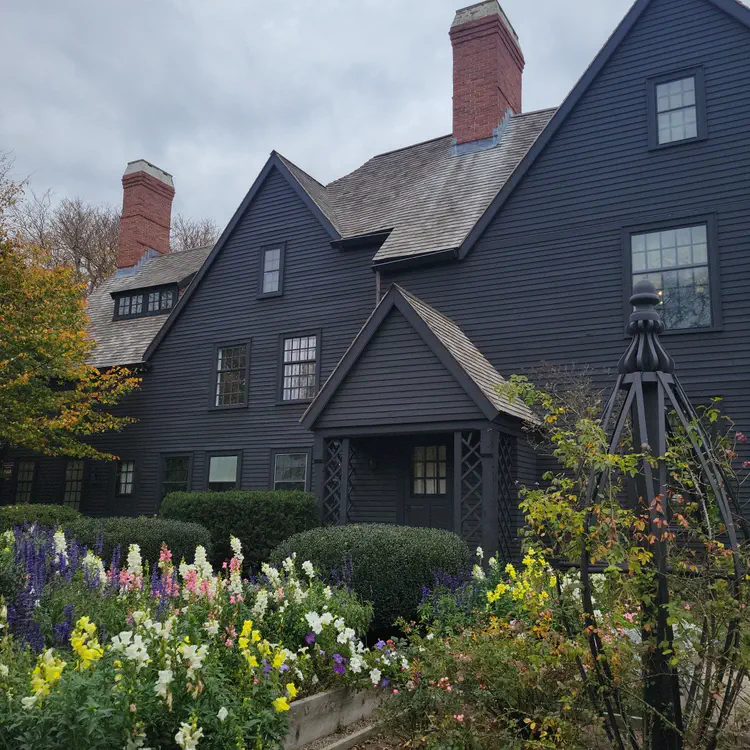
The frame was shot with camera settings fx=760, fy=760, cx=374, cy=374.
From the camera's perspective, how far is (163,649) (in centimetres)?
446

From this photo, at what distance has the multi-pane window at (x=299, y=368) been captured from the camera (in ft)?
63.8

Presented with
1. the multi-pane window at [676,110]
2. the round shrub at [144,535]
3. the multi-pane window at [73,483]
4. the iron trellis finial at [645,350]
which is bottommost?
the round shrub at [144,535]

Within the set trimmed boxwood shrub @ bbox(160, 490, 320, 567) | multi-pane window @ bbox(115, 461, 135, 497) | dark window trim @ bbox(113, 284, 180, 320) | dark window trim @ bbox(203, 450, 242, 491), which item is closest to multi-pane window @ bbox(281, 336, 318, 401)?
dark window trim @ bbox(203, 450, 242, 491)

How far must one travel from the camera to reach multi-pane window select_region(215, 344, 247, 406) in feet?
68.5

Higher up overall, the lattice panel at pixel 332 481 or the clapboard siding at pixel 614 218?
the clapboard siding at pixel 614 218

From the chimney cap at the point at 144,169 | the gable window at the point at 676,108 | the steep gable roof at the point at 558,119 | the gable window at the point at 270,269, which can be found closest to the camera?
the gable window at the point at 676,108

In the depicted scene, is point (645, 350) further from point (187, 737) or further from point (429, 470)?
point (429, 470)

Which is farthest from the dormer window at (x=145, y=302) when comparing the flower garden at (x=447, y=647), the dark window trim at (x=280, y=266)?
the flower garden at (x=447, y=647)

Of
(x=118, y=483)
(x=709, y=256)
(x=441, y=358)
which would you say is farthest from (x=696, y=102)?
(x=118, y=483)

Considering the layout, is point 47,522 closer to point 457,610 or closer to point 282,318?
point 282,318

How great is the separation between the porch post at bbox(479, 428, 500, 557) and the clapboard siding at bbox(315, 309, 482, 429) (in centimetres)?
55

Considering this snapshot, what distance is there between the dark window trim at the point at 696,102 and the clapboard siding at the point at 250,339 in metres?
7.17

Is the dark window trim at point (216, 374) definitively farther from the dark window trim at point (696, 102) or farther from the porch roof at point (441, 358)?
the dark window trim at point (696, 102)

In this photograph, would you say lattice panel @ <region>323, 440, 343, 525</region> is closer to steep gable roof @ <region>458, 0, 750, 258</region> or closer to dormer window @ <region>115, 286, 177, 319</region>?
steep gable roof @ <region>458, 0, 750, 258</region>
